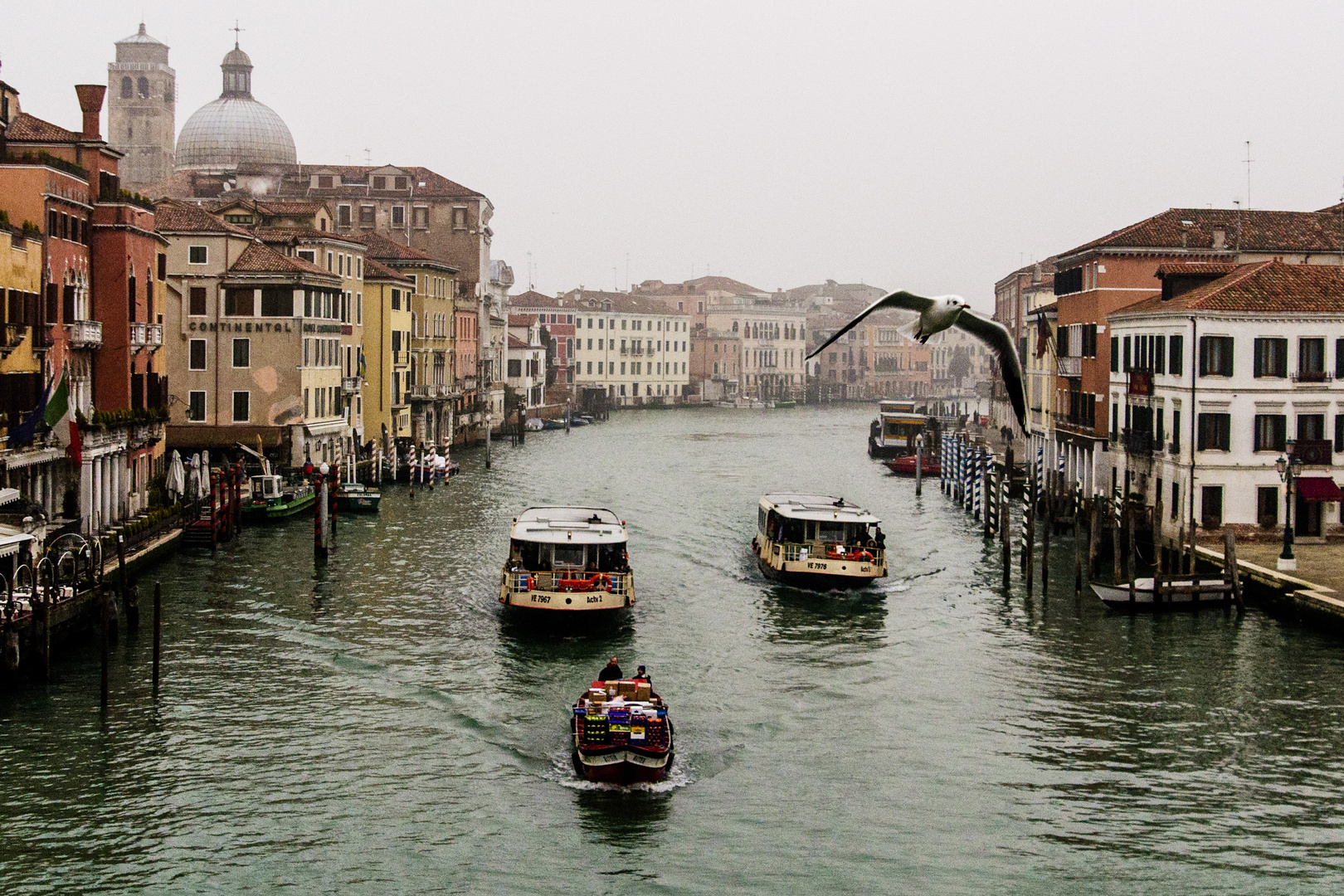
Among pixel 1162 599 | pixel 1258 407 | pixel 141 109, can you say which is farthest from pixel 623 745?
pixel 141 109

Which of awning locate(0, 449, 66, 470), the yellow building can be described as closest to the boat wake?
awning locate(0, 449, 66, 470)

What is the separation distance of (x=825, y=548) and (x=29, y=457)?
47.8 feet

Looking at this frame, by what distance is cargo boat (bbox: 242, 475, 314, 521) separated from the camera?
40.4 meters

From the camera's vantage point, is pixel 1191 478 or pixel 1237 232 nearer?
pixel 1191 478

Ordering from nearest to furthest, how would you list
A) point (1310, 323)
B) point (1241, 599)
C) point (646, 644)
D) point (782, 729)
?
1. point (782, 729)
2. point (646, 644)
3. point (1241, 599)
4. point (1310, 323)

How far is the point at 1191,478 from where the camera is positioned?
32531 mm

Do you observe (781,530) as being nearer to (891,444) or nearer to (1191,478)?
(1191,478)

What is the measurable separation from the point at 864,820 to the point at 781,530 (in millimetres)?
15498

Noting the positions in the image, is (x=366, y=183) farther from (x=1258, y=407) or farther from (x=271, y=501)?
(x=1258, y=407)

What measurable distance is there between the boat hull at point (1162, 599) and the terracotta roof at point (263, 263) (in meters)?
27.1

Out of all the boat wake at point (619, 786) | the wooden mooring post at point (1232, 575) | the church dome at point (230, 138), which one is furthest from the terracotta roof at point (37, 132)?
the church dome at point (230, 138)

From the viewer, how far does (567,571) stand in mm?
27141

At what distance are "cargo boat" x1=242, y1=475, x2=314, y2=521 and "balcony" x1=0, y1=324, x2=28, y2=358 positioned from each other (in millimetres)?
12205

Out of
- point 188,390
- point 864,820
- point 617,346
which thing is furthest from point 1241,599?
point 617,346
